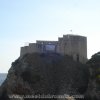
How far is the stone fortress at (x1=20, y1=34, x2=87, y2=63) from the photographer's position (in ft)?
169

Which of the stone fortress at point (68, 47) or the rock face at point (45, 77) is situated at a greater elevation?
the stone fortress at point (68, 47)

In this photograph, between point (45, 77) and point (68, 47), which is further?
point (68, 47)

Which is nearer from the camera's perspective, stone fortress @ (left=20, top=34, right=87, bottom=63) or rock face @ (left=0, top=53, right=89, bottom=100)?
rock face @ (left=0, top=53, right=89, bottom=100)

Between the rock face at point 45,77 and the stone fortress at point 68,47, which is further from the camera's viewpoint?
the stone fortress at point 68,47

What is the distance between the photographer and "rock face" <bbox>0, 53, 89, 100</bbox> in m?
46.8

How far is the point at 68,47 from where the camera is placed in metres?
51.6

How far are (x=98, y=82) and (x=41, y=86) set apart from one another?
794 cm

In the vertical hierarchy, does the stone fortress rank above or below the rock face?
above

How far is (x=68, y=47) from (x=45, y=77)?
19.3ft

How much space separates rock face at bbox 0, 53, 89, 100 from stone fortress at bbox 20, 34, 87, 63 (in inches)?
33.6

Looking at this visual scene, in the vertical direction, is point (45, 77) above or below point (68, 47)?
below

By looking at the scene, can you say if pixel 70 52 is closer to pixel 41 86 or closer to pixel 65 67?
pixel 65 67

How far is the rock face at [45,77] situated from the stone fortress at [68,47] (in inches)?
33.6

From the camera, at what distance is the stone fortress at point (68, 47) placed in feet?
169
